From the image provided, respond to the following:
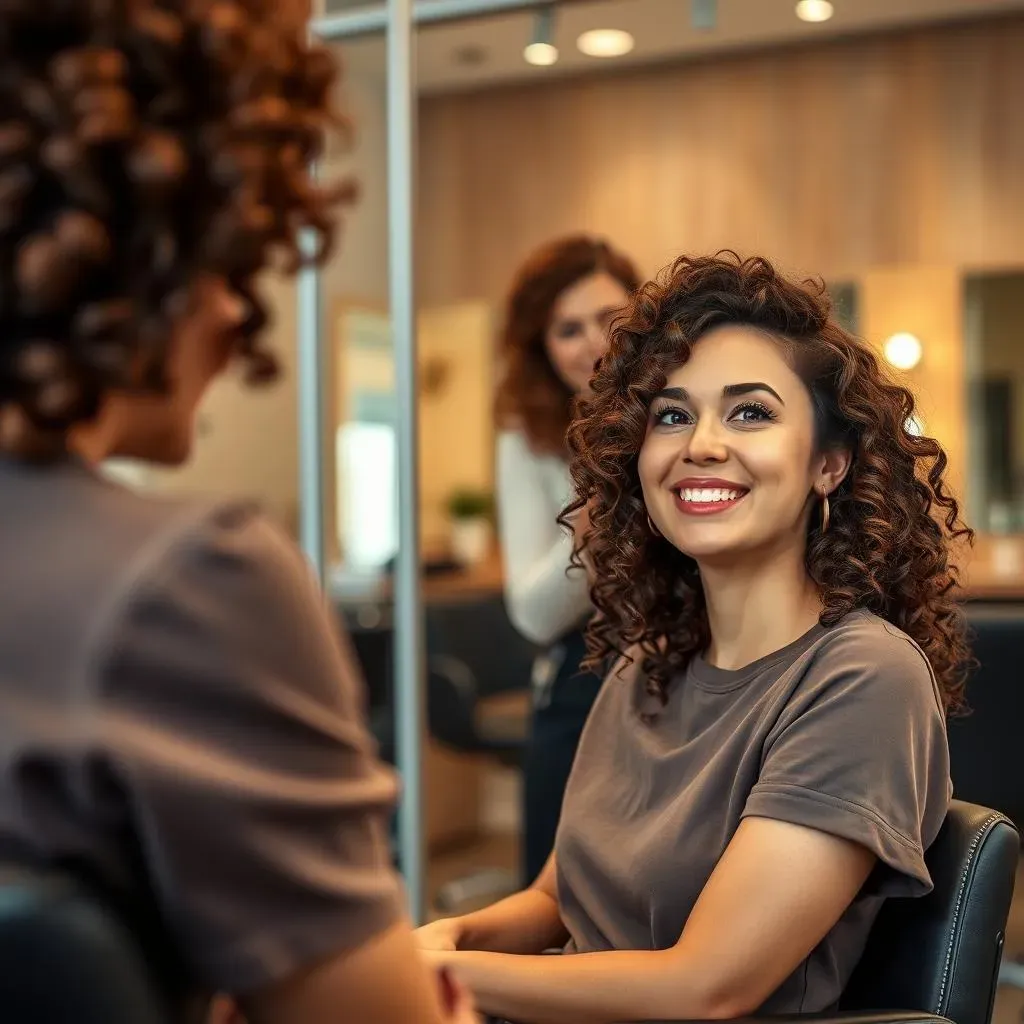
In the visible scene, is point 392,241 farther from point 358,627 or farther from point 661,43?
point 358,627

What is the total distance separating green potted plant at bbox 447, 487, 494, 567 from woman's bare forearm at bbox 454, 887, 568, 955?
3546mm

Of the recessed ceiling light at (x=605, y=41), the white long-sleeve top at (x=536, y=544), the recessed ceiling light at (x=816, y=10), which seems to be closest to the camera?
the white long-sleeve top at (x=536, y=544)

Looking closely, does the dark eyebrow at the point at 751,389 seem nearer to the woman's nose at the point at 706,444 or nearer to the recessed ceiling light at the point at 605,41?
the woman's nose at the point at 706,444

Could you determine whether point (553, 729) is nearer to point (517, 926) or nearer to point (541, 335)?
point (541, 335)

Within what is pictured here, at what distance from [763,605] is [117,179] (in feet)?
3.06

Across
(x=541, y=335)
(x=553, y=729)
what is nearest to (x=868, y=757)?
(x=553, y=729)

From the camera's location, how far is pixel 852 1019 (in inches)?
47.6

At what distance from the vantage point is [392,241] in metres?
2.24

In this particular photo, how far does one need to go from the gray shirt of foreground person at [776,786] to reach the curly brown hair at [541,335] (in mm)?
1018

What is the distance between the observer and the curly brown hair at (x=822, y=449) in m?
1.43

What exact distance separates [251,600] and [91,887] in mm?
153

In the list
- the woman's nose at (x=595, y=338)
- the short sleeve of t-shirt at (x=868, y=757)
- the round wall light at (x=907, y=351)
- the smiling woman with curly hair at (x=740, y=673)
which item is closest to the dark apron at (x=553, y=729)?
the woman's nose at (x=595, y=338)

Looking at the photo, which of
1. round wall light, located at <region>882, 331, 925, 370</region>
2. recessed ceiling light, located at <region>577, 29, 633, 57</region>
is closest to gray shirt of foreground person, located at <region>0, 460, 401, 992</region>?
recessed ceiling light, located at <region>577, 29, 633, 57</region>

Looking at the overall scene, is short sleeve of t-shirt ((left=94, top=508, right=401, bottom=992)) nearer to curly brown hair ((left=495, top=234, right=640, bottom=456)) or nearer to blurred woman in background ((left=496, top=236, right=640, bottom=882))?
blurred woman in background ((left=496, top=236, right=640, bottom=882))
